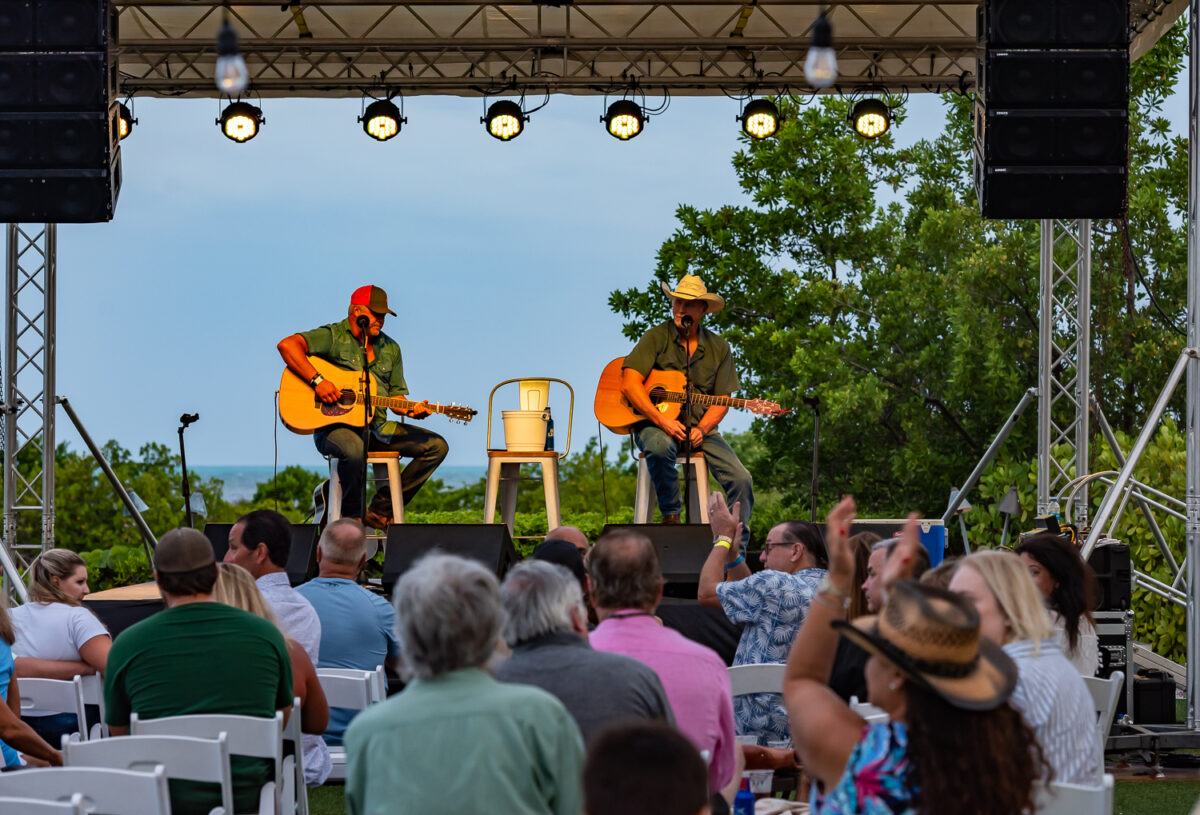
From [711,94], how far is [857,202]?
8.57 metres

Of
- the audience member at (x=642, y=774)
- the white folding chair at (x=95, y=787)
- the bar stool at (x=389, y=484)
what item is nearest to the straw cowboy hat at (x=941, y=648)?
the audience member at (x=642, y=774)

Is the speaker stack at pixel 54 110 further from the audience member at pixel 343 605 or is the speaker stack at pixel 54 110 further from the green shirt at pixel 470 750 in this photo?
the green shirt at pixel 470 750

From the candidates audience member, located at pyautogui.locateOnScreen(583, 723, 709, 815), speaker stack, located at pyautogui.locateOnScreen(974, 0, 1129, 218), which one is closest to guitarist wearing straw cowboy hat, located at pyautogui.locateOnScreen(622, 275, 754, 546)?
speaker stack, located at pyautogui.locateOnScreen(974, 0, 1129, 218)

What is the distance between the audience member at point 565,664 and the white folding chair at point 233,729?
0.92m

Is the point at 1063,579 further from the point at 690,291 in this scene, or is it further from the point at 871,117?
the point at 871,117

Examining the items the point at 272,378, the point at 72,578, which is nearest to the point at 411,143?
the point at 272,378

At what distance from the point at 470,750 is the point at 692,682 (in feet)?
3.02

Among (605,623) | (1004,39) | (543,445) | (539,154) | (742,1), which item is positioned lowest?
(605,623)

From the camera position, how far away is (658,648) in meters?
3.47

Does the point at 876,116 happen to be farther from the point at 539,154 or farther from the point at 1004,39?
→ the point at 539,154

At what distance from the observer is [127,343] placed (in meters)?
36.9

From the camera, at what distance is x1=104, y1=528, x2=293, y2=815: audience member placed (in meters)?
3.86

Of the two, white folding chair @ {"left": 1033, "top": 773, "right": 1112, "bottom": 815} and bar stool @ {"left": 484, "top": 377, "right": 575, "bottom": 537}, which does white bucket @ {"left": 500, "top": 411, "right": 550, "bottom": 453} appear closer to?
bar stool @ {"left": 484, "top": 377, "right": 575, "bottom": 537}

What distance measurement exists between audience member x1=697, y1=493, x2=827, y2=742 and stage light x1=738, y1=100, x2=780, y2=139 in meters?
4.93
